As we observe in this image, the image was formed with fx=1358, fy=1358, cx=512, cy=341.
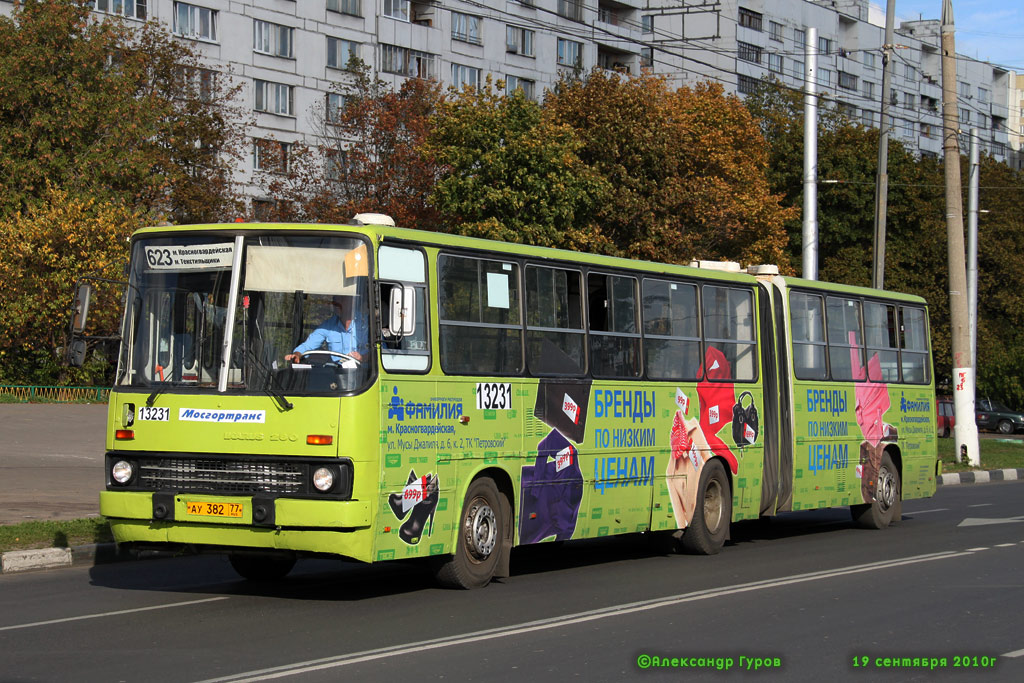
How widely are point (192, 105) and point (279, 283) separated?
36.8m

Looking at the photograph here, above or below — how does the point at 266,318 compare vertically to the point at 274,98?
below

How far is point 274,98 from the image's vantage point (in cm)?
5572

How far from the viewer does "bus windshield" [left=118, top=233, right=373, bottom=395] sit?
10.2m

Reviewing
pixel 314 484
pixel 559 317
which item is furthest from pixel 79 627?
pixel 559 317

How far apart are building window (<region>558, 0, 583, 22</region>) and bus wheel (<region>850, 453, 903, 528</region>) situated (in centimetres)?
5223

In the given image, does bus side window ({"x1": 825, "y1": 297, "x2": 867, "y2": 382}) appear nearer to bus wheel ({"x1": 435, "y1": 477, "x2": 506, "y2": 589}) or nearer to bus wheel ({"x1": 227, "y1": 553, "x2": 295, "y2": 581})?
bus wheel ({"x1": 435, "y1": 477, "x2": 506, "y2": 589})

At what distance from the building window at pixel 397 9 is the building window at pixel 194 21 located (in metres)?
8.76

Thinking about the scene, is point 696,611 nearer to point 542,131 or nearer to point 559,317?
point 559,317

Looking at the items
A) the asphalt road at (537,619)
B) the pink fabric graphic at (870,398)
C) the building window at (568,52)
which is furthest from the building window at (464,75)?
the asphalt road at (537,619)

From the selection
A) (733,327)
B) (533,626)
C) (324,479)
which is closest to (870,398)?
(733,327)

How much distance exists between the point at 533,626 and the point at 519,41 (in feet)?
191

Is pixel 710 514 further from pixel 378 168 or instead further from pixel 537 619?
pixel 378 168

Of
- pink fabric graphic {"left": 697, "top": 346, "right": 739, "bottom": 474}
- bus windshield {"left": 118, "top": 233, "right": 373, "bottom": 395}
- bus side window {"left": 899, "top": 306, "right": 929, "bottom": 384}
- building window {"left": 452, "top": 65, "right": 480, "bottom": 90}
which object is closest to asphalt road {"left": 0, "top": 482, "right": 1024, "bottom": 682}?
pink fabric graphic {"left": 697, "top": 346, "right": 739, "bottom": 474}

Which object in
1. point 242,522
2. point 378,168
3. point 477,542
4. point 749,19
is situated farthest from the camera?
point 749,19
